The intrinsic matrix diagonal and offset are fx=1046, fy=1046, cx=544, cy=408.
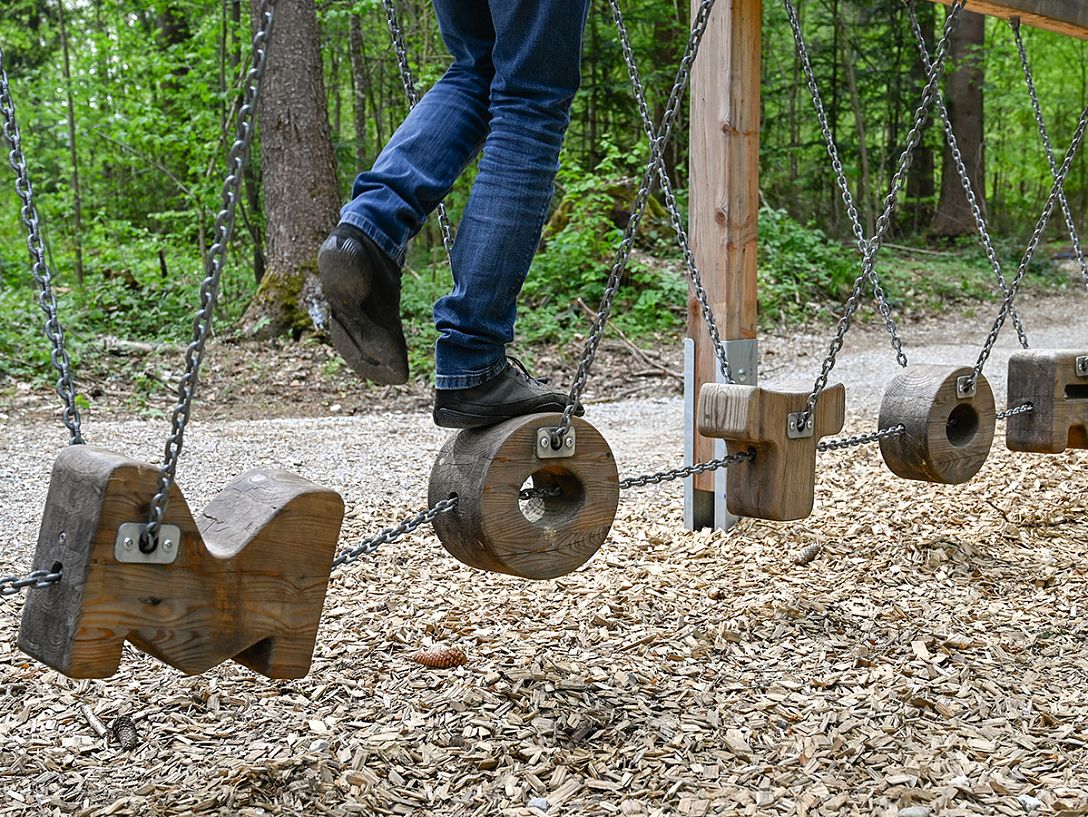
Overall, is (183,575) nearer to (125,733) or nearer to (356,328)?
(356,328)

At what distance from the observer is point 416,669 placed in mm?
2762

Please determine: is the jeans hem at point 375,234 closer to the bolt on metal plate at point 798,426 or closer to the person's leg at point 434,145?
the person's leg at point 434,145

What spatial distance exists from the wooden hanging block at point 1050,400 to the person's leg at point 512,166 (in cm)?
199

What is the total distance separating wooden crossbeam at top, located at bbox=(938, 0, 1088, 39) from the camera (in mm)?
3373

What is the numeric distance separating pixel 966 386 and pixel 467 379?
62.7 inches

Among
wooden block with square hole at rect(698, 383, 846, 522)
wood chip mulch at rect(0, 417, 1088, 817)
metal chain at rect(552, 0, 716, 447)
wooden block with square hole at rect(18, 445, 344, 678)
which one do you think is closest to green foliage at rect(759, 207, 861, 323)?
wood chip mulch at rect(0, 417, 1088, 817)

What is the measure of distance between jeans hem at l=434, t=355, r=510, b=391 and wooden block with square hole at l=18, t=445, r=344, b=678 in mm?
329

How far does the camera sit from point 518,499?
2049 mm

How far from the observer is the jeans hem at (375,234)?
181 centimetres

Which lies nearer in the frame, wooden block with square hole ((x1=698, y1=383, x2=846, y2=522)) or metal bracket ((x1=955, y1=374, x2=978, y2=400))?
wooden block with square hole ((x1=698, y1=383, x2=846, y2=522))

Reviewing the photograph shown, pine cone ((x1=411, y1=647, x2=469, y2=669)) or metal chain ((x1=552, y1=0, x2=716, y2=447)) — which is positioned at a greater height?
metal chain ((x1=552, y1=0, x2=716, y2=447))

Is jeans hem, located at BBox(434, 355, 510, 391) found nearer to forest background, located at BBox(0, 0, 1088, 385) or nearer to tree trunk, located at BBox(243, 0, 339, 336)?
forest background, located at BBox(0, 0, 1088, 385)

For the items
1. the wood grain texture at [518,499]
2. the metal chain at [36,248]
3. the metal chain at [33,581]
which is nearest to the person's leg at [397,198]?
the wood grain texture at [518,499]

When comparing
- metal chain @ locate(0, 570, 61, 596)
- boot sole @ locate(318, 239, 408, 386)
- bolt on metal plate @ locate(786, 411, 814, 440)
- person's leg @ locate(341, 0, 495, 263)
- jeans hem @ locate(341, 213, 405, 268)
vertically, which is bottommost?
metal chain @ locate(0, 570, 61, 596)
